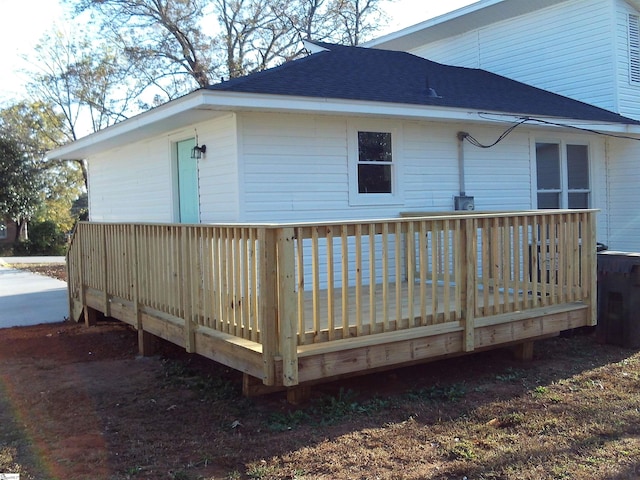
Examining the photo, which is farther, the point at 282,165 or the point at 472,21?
the point at 472,21

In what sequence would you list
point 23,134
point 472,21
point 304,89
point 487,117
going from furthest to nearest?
point 23,134, point 472,21, point 487,117, point 304,89

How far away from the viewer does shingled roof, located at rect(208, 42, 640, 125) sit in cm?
788

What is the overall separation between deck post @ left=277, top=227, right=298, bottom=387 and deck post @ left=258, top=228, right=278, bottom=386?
0.06m

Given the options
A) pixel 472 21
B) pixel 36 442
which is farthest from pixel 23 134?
pixel 36 442

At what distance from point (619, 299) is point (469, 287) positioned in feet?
8.31

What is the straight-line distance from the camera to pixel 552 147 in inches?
428

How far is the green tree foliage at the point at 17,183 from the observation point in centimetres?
2939

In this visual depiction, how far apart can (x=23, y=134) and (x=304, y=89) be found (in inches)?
1106

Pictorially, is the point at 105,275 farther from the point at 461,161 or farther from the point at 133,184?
the point at 461,161

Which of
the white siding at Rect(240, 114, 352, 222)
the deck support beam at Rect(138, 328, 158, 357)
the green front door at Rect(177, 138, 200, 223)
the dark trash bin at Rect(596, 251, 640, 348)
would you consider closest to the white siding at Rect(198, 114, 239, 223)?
the white siding at Rect(240, 114, 352, 222)

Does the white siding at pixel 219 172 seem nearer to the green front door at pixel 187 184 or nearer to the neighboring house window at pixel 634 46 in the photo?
the green front door at pixel 187 184

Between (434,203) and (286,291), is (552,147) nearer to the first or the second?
(434,203)

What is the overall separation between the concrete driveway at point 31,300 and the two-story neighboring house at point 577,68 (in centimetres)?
811

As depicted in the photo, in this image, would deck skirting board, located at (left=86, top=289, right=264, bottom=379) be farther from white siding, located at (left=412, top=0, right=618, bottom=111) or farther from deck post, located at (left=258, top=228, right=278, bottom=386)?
white siding, located at (left=412, top=0, right=618, bottom=111)
